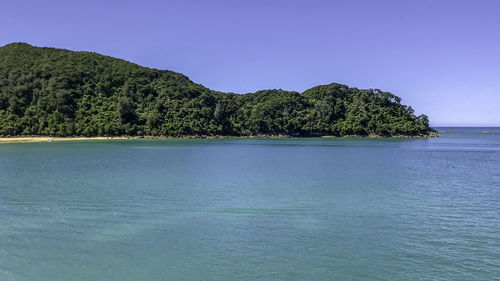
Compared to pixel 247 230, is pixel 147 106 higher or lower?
higher

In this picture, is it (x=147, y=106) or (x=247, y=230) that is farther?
(x=147, y=106)

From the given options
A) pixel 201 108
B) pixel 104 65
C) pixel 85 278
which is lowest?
pixel 85 278

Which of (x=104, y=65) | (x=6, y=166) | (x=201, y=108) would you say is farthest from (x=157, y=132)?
(x=6, y=166)

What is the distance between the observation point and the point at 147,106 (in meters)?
117

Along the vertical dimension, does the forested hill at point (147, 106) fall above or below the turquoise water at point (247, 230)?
above

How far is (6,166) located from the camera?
111ft

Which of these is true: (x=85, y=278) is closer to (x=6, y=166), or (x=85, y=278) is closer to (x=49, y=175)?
(x=49, y=175)

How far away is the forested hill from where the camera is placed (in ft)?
330

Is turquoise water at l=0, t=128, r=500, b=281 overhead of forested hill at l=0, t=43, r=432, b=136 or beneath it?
beneath

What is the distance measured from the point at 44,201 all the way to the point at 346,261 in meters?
14.6

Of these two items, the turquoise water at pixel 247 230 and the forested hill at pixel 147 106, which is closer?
the turquoise water at pixel 247 230

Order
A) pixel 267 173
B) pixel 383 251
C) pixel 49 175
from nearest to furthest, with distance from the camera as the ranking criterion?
pixel 383 251 < pixel 49 175 < pixel 267 173

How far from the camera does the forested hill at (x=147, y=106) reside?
100562 mm

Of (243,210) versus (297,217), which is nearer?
(297,217)
